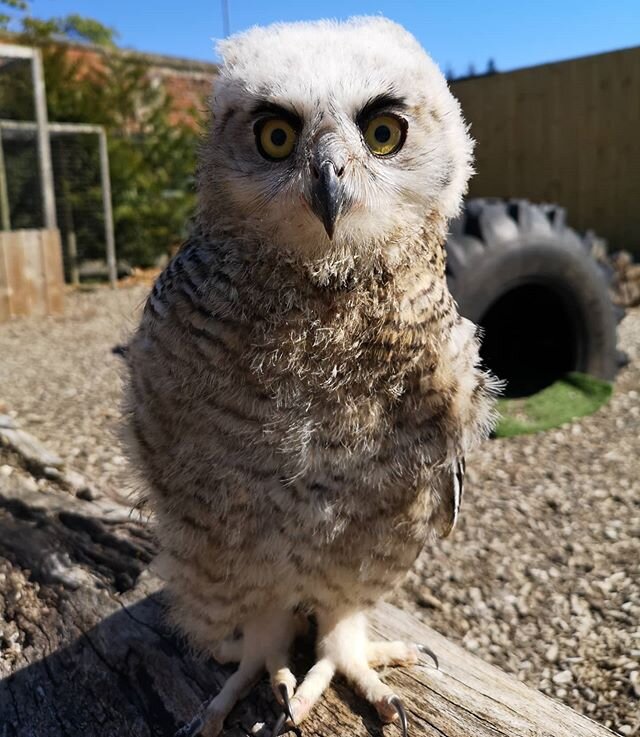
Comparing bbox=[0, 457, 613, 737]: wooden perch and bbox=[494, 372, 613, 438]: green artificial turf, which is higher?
bbox=[0, 457, 613, 737]: wooden perch

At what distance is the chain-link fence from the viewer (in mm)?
8711

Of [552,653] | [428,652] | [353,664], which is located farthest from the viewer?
[552,653]

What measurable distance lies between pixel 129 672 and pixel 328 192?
162cm

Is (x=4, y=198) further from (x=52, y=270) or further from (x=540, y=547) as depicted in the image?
(x=540, y=547)

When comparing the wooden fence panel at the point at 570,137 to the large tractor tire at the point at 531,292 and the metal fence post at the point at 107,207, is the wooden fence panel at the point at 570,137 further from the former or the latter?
the metal fence post at the point at 107,207

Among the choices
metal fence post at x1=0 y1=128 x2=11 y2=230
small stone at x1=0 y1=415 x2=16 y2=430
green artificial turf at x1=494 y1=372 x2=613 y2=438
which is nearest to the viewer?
small stone at x1=0 y1=415 x2=16 y2=430

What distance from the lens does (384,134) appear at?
5.38 feet

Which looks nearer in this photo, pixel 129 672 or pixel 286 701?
pixel 286 701

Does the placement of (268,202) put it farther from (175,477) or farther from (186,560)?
(186,560)

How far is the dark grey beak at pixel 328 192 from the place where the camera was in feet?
4.84

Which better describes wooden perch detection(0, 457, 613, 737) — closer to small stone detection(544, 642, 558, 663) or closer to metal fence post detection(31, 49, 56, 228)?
small stone detection(544, 642, 558, 663)

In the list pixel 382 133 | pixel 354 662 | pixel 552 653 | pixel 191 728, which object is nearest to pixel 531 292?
pixel 552 653

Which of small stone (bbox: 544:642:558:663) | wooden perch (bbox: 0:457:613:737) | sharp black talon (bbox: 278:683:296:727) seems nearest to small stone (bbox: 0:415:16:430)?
wooden perch (bbox: 0:457:613:737)

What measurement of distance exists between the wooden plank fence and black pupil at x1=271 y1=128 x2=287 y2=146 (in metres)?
7.62
